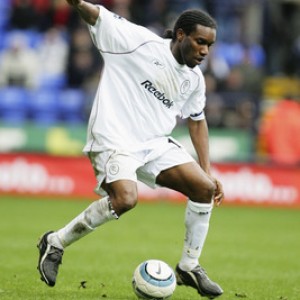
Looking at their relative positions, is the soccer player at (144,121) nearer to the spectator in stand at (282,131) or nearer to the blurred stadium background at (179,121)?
the blurred stadium background at (179,121)

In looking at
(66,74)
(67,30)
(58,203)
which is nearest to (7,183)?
(58,203)

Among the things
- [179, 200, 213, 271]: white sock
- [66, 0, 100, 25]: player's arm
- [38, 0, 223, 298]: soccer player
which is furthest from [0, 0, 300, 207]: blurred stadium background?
[66, 0, 100, 25]: player's arm

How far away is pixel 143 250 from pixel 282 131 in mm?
8434

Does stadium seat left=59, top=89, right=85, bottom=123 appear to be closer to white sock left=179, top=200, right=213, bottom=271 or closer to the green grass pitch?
the green grass pitch

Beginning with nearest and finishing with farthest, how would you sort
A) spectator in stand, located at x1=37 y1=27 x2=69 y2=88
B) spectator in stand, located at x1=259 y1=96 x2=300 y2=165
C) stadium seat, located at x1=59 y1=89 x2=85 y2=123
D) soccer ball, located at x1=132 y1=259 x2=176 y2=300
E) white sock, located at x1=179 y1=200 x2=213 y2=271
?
soccer ball, located at x1=132 y1=259 x2=176 y2=300 → white sock, located at x1=179 y1=200 x2=213 y2=271 → spectator in stand, located at x1=259 y1=96 x2=300 y2=165 → stadium seat, located at x1=59 y1=89 x2=85 y2=123 → spectator in stand, located at x1=37 y1=27 x2=69 y2=88

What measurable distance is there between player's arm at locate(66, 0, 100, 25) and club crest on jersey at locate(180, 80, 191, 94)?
2.93 ft

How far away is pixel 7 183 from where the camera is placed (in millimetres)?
17250

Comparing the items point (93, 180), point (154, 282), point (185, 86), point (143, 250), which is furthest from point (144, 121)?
point (93, 180)

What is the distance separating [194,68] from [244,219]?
7457 mm

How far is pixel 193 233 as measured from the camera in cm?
786

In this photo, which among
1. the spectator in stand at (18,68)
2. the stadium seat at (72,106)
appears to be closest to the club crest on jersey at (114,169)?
the stadium seat at (72,106)

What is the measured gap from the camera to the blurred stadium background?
56.7 ft

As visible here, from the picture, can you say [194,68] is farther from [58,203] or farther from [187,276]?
[58,203]

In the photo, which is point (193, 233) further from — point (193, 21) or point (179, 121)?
point (179, 121)
